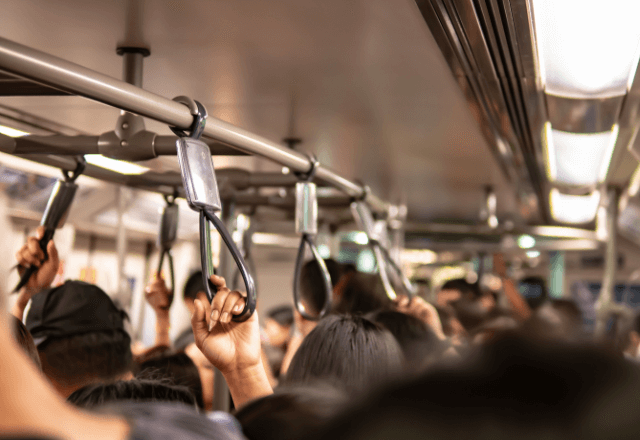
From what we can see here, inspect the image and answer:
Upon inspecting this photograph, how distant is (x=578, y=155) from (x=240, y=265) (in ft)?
5.17

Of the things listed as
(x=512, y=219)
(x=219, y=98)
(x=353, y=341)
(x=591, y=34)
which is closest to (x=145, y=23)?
(x=219, y=98)

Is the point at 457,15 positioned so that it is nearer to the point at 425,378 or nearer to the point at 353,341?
the point at 353,341

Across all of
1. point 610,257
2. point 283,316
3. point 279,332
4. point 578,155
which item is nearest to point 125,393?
point 578,155

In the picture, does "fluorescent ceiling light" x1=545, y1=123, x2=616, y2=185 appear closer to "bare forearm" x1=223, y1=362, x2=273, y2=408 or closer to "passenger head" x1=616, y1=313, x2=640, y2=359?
"passenger head" x1=616, y1=313, x2=640, y2=359

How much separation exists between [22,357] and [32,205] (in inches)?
81.6

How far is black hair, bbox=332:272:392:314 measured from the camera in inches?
89.3

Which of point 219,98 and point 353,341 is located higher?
point 219,98

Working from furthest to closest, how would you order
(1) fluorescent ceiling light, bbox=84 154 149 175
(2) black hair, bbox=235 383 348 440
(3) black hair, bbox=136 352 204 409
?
(1) fluorescent ceiling light, bbox=84 154 149 175 → (3) black hair, bbox=136 352 204 409 → (2) black hair, bbox=235 383 348 440

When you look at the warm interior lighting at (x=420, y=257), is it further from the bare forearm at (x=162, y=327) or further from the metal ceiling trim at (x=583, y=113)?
the metal ceiling trim at (x=583, y=113)

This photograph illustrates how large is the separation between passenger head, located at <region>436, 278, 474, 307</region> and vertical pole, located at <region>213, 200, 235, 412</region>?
85.8 inches

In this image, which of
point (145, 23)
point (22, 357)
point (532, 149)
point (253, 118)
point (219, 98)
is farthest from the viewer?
point (532, 149)

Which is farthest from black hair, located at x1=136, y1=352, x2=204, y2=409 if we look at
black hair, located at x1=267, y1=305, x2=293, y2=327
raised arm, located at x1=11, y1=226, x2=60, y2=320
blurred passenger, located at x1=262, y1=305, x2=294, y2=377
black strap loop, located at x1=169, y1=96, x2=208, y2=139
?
black hair, located at x1=267, y1=305, x2=293, y2=327

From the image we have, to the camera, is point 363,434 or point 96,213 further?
point 96,213

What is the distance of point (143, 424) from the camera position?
43 centimetres
